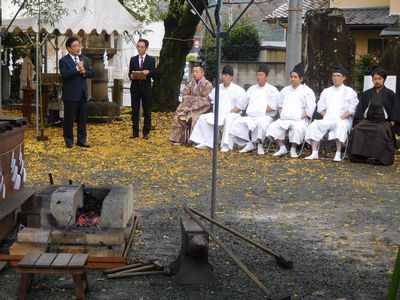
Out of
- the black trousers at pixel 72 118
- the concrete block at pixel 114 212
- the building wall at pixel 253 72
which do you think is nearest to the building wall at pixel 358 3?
the building wall at pixel 253 72

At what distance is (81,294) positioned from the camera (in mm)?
4766

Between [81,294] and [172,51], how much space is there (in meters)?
14.8

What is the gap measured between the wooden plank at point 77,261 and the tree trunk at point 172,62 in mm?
14044

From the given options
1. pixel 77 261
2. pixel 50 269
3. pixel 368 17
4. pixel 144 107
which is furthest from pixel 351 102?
pixel 368 17

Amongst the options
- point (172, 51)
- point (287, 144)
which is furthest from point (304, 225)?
point (172, 51)

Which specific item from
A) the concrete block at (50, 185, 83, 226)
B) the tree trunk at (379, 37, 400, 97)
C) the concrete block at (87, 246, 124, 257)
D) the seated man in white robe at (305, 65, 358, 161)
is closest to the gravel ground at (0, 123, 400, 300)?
the concrete block at (87, 246, 124, 257)

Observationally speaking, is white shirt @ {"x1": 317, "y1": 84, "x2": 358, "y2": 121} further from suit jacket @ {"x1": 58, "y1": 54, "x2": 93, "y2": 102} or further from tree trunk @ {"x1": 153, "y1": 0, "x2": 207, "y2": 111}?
tree trunk @ {"x1": 153, "y1": 0, "x2": 207, "y2": 111}

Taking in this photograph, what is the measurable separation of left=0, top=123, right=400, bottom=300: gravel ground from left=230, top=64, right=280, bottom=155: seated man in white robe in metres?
0.88

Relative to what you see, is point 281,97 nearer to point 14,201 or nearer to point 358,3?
point 14,201

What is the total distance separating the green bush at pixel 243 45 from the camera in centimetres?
3328

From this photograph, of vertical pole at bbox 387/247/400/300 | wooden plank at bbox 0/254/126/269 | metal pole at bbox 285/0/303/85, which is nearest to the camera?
vertical pole at bbox 387/247/400/300

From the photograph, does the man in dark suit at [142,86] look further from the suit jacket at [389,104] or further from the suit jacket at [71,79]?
the suit jacket at [389,104]

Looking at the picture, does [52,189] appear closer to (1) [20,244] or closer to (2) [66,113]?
(1) [20,244]

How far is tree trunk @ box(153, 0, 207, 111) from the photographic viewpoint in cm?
1889
